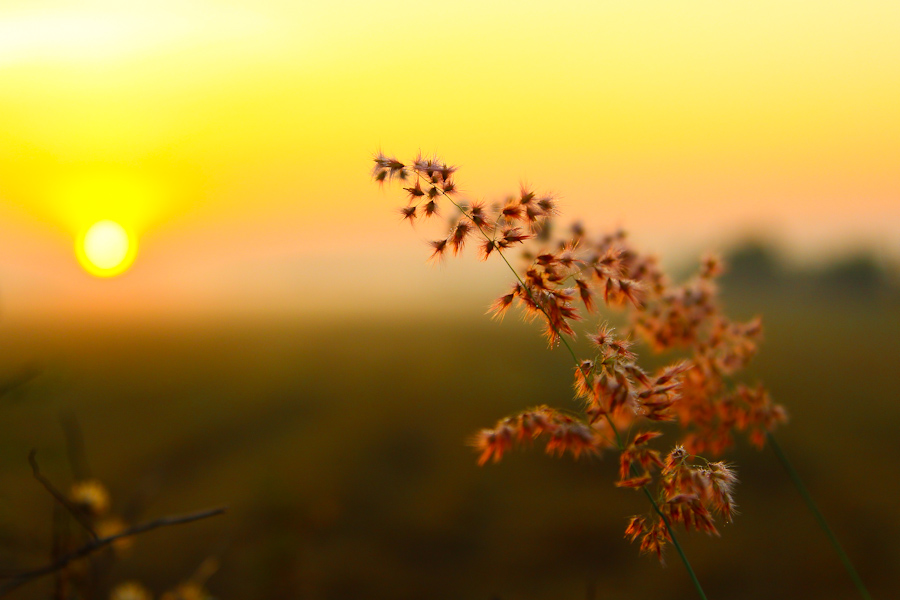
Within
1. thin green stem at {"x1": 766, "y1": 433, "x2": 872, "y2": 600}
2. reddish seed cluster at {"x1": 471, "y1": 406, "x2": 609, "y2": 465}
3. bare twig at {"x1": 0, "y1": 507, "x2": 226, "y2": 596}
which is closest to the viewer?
bare twig at {"x1": 0, "y1": 507, "x2": 226, "y2": 596}

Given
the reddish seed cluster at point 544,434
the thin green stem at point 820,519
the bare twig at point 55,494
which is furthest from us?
the thin green stem at point 820,519

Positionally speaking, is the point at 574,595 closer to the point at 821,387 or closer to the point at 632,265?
the point at 632,265

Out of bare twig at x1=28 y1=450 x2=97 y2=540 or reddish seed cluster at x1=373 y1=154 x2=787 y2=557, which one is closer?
bare twig at x1=28 y1=450 x2=97 y2=540

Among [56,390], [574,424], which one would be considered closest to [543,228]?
[574,424]

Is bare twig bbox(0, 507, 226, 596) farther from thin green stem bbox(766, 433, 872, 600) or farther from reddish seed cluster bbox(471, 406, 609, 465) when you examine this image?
thin green stem bbox(766, 433, 872, 600)

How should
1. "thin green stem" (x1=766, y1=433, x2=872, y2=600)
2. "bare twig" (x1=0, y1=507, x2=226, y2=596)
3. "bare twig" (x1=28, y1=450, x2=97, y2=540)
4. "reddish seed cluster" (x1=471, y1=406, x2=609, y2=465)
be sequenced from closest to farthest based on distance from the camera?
1. "bare twig" (x1=28, y1=450, x2=97, y2=540)
2. "bare twig" (x1=0, y1=507, x2=226, y2=596)
3. "reddish seed cluster" (x1=471, y1=406, x2=609, y2=465)
4. "thin green stem" (x1=766, y1=433, x2=872, y2=600)

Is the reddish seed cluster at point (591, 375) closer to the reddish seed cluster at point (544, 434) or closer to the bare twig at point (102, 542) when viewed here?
the reddish seed cluster at point (544, 434)

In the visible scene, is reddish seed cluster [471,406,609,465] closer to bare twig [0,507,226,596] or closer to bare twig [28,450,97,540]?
bare twig [0,507,226,596]

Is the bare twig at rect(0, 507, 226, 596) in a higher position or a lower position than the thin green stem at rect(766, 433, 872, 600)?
higher

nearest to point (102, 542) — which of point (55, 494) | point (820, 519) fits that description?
point (55, 494)

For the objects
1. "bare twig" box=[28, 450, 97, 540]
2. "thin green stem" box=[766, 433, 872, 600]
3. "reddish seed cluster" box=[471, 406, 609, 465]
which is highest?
"bare twig" box=[28, 450, 97, 540]

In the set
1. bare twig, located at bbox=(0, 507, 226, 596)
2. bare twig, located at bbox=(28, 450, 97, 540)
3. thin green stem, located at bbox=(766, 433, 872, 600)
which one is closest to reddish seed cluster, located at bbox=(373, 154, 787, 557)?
thin green stem, located at bbox=(766, 433, 872, 600)

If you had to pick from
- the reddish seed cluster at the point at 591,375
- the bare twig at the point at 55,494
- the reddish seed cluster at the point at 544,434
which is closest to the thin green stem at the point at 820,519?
the reddish seed cluster at the point at 591,375
